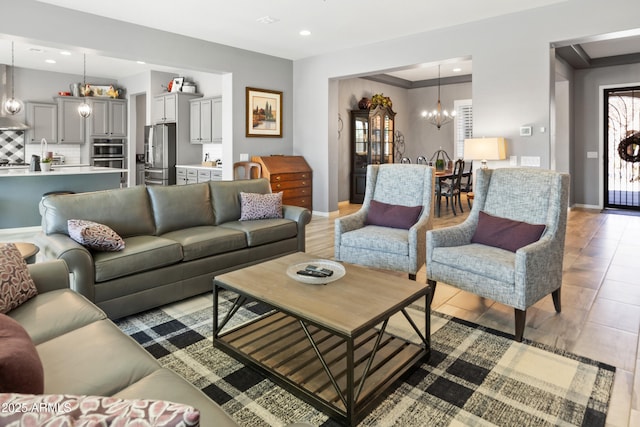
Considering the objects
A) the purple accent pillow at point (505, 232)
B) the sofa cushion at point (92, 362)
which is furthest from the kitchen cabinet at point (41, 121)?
the purple accent pillow at point (505, 232)

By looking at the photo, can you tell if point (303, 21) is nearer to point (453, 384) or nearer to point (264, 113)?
point (264, 113)

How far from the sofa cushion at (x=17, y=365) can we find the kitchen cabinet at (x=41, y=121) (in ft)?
30.6

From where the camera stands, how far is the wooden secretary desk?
7020 millimetres

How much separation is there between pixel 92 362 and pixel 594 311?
10.7 feet

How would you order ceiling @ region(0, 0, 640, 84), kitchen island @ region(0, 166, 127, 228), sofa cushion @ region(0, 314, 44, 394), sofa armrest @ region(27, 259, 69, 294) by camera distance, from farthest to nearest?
kitchen island @ region(0, 166, 127, 228) → ceiling @ region(0, 0, 640, 84) → sofa armrest @ region(27, 259, 69, 294) → sofa cushion @ region(0, 314, 44, 394)

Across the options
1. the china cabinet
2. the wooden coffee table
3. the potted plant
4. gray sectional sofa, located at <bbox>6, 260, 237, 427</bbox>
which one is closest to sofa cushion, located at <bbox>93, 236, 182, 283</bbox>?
gray sectional sofa, located at <bbox>6, 260, 237, 427</bbox>

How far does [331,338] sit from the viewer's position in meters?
2.46

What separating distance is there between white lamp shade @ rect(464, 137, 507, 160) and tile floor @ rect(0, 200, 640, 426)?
141 cm

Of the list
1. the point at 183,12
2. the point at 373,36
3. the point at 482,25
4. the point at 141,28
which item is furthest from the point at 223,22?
the point at 482,25

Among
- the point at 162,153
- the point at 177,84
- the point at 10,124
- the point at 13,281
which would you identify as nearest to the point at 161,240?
the point at 13,281

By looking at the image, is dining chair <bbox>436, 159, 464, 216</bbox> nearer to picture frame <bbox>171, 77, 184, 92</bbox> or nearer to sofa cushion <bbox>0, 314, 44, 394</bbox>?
picture frame <bbox>171, 77, 184, 92</bbox>

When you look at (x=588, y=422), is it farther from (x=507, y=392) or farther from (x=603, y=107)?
(x=603, y=107)

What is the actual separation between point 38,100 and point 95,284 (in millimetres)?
8108

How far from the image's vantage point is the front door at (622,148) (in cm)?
787
